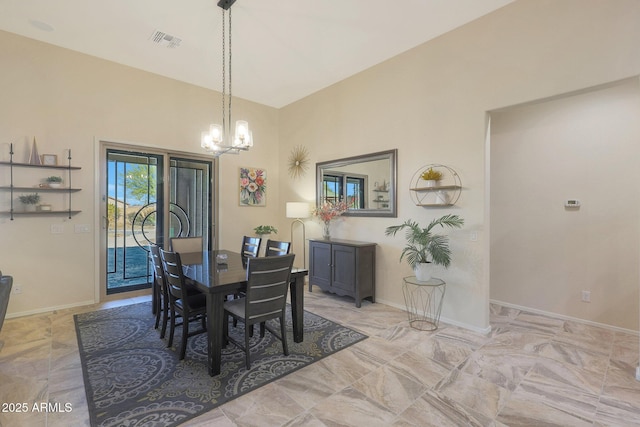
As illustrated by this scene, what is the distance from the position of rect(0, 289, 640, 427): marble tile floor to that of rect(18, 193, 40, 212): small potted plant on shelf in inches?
55.0

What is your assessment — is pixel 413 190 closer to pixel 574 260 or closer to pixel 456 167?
pixel 456 167

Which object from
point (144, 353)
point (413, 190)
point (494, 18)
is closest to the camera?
point (144, 353)

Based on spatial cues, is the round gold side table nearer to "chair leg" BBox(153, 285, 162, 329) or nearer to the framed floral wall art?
"chair leg" BBox(153, 285, 162, 329)

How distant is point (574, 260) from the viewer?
3707mm

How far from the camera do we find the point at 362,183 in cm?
463

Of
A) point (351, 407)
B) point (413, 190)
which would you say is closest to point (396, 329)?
point (351, 407)

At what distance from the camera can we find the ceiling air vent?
3.67m

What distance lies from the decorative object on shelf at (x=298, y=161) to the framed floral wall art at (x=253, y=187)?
606 mm

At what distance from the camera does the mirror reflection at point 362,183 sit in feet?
14.0

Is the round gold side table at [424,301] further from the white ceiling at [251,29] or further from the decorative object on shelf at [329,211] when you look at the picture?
the white ceiling at [251,29]

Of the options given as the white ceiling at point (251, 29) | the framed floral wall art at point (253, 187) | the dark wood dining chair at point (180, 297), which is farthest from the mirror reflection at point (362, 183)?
the dark wood dining chair at point (180, 297)

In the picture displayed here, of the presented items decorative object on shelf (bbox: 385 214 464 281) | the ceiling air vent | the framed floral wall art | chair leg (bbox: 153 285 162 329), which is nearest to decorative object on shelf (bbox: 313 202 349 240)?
decorative object on shelf (bbox: 385 214 464 281)

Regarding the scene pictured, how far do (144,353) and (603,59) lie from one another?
16.1 feet

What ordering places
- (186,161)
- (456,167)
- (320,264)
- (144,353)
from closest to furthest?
(144,353) → (456,167) → (320,264) → (186,161)
